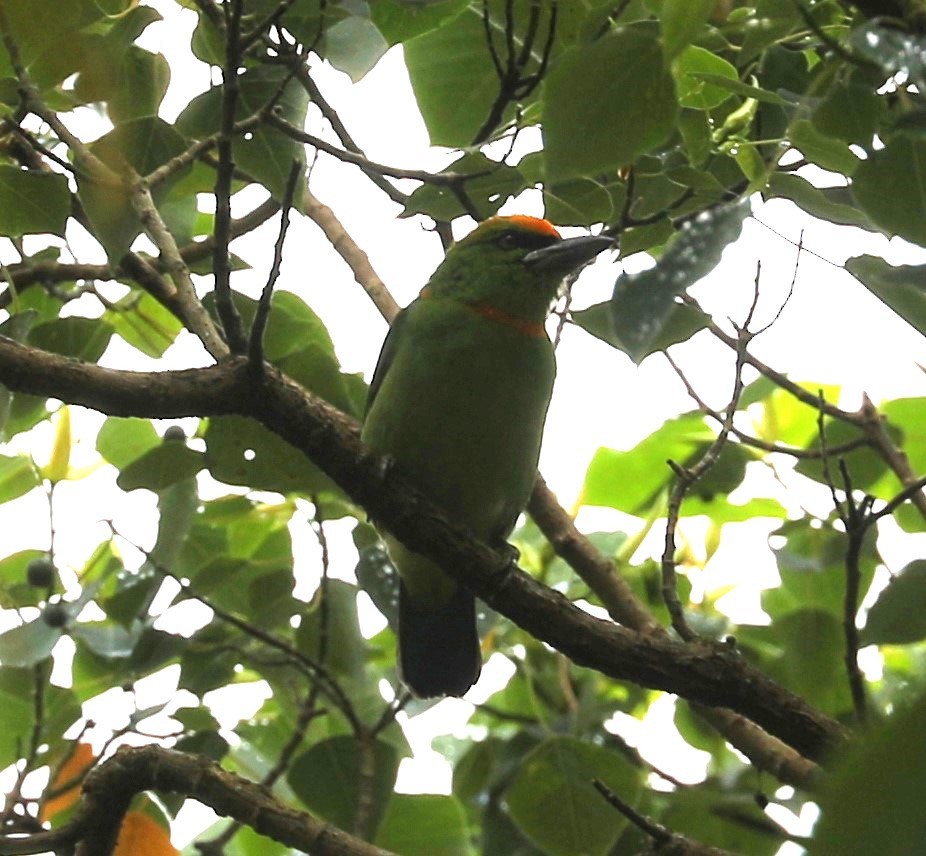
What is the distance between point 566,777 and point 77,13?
1.57m

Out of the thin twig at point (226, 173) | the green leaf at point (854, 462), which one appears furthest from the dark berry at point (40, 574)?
the green leaf at point (854, 462)

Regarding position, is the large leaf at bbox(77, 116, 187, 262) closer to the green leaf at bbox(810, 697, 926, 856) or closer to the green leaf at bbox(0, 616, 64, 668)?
the green leaf at bbox(0, 616, 64, 668)

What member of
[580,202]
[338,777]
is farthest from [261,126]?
[338,777]

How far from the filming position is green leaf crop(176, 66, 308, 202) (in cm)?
187

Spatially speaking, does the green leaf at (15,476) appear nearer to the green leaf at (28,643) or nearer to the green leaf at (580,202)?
the green leaf at (28,643)

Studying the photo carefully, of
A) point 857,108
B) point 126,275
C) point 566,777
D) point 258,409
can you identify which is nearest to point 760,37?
point 857,108

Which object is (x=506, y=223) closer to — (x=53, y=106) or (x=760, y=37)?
(x=53, y=106)

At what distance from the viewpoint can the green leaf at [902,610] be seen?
2.07 m

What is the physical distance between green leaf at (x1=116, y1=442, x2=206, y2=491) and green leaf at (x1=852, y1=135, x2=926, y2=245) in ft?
4.67

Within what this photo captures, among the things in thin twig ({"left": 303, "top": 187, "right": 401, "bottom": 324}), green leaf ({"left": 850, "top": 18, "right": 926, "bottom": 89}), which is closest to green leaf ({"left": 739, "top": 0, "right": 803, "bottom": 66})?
green leaf ({"left": 850, "top": 18, "right": 926, "bottom": 89})

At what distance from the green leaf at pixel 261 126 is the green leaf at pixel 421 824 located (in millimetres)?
1363

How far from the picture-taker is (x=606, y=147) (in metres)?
1.20

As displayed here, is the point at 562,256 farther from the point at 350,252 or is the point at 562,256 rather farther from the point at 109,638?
the point at 109,638

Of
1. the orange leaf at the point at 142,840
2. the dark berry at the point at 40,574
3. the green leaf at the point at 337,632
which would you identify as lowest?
the orange leaf at the point at 142,840
